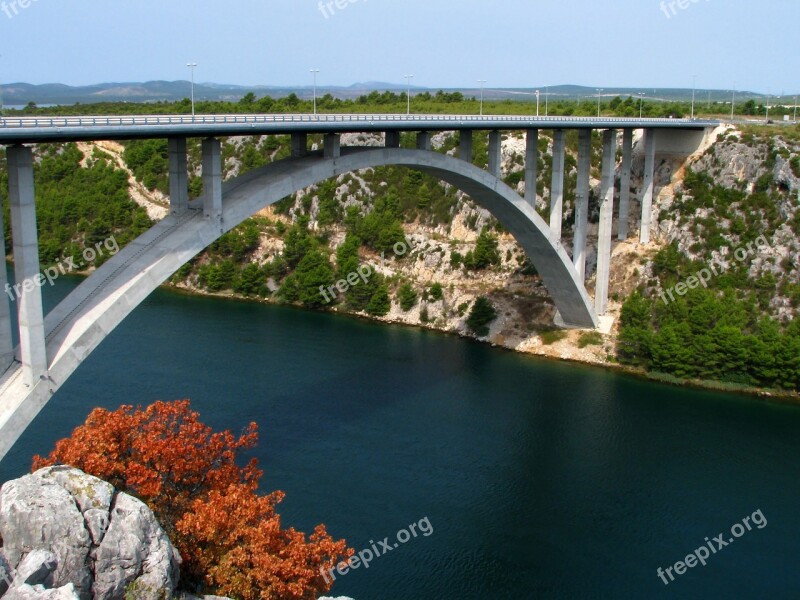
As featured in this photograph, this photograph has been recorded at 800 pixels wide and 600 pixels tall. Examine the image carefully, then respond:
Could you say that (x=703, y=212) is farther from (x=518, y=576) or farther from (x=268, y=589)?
(x=268, y=589)

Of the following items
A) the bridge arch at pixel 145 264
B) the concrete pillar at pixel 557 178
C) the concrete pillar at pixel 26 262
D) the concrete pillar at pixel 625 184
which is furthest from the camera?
the concrete pillar at pixel 625 184

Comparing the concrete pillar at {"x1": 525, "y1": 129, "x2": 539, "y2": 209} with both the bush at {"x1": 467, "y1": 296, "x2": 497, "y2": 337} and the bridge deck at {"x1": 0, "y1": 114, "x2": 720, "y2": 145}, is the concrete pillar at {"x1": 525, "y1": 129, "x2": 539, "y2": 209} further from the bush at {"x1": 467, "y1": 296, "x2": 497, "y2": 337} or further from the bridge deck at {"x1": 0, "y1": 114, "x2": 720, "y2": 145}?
the bush at {"x1": 467, "y1": 296, "x2": 497, "y2": 337}

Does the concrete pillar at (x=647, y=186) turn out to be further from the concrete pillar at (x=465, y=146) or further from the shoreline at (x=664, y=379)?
the concrete pillar at (x=465, y=146)

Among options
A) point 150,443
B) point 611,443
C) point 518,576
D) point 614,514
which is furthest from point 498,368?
point 150,443

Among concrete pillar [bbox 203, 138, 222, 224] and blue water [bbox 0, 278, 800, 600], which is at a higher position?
concrete pillar [bbox 203, 138, 222, 224]

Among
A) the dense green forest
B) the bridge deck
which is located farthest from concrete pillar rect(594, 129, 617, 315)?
the bridge deck

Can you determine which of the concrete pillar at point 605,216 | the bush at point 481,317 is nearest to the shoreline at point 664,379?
the bush at point 481,317

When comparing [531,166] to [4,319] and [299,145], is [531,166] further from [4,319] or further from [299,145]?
[4,319]
